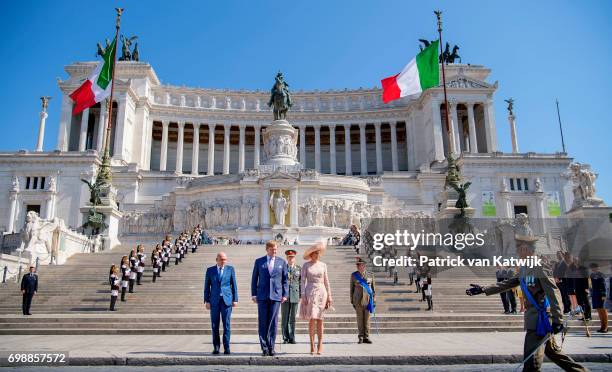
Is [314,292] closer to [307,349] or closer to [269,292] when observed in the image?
[269,292]

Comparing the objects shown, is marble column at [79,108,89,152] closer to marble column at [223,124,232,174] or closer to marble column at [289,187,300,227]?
marble column at [223,124,232,174]

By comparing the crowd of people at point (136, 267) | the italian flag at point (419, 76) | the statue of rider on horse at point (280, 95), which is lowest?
the crowd of people at point (136, 267)

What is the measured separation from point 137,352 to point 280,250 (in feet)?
64.8

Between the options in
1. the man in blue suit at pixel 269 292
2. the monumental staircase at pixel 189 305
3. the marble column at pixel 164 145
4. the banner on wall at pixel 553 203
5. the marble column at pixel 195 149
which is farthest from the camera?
the marble column at pixel 195 149

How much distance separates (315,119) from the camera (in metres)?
80.6

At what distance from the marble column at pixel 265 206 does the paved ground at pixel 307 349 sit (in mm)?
28652

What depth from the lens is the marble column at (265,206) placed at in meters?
41.9

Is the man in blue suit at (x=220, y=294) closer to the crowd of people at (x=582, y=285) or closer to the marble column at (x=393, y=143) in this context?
the crowd of people at (x=582, y=285)

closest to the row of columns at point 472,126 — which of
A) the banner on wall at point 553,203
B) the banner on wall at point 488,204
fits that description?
the banner on wall at point 553,203

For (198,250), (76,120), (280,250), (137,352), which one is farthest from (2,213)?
(137,352)

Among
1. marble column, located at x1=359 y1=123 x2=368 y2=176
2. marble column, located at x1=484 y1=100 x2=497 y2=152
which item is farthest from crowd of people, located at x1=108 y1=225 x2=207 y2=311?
marble column, located at x1=484 y1=100 x2=497 y2=152

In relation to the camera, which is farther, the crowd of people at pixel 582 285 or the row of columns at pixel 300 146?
the row of columns at pixel 300 146

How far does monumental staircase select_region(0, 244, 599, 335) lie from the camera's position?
1423 cm

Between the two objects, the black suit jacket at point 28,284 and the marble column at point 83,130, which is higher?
the marble column at point 83,130
